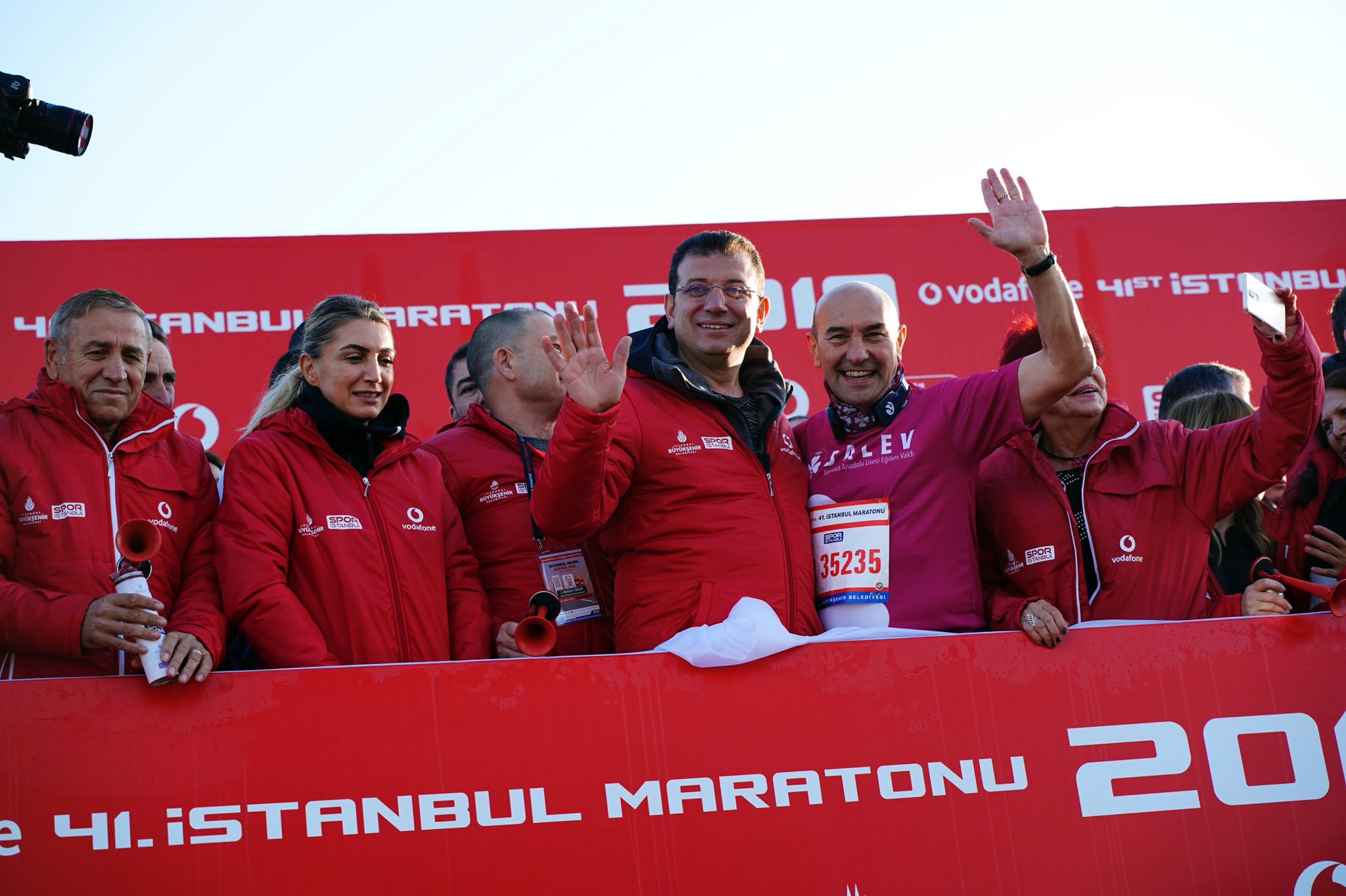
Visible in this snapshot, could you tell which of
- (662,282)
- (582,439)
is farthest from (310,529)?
(662,282)

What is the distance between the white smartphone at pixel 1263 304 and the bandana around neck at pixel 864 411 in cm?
87

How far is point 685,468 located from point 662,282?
3.36 meters

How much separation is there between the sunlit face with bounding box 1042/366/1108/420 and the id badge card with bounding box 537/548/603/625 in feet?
4.36

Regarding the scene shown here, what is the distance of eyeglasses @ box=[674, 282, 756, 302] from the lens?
358 centimetres

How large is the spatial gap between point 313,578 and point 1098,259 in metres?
4.84

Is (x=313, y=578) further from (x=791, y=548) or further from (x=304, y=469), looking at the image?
(x=791, y=548)

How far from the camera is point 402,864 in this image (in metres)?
2.74

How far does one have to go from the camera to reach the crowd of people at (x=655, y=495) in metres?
3.11

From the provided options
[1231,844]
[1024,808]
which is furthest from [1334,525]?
[1024,808]

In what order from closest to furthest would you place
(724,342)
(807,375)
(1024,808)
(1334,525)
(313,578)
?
(1024,808) → (313,578) → (724,342) → (1334,525) → (807,375)

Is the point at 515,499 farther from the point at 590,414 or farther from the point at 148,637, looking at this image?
the point at 148,637

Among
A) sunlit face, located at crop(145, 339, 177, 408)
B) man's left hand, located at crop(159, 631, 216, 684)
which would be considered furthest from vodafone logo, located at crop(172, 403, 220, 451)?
man's left hand, located at crop(159, 631, 216, 684)

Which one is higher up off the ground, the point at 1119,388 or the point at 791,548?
the point at 1119,388

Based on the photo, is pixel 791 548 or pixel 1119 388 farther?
pixel 1119 388
